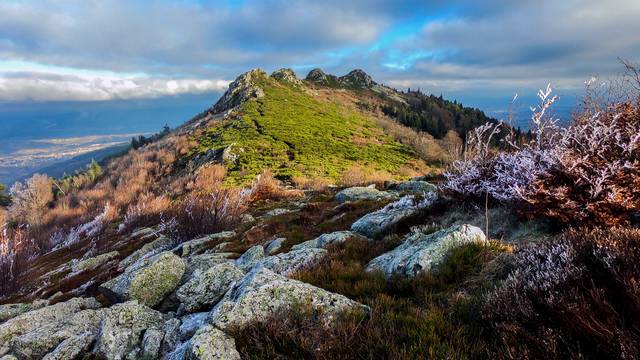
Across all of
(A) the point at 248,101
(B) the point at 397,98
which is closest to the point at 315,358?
(A) the point at 248,101

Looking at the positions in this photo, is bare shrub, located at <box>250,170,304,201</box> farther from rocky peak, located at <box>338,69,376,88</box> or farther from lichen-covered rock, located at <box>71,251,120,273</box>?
rocky peak, located at <box>338,69,376,88</box>

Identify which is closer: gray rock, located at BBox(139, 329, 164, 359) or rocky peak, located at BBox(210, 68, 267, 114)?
gray rock, located at BBox(139, 329, 164, 359)

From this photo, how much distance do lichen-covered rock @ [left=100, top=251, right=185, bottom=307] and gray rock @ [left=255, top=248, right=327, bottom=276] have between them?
6.59 ft

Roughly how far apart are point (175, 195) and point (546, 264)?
121 ft

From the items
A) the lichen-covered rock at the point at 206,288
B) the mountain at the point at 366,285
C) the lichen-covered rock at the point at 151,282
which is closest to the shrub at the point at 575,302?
the mountain at the point at 366,285

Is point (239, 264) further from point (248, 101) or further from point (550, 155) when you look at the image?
point (248, 101)

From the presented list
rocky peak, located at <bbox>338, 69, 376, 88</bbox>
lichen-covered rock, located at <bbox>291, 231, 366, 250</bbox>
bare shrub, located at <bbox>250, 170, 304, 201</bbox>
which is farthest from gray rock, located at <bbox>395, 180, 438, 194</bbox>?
rocky peak, located at <bbox>338, 69, 376, 88</bbox>

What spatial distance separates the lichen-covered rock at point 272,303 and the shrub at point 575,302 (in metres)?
1.68

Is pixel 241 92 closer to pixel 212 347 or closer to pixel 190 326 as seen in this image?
pixel 190 326

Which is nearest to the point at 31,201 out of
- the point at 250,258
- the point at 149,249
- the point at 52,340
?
the point at 149,249

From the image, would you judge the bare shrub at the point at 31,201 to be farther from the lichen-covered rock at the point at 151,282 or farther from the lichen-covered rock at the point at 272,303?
the lichen-covered rock at the point at 272,303

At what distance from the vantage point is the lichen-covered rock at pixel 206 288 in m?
6.76

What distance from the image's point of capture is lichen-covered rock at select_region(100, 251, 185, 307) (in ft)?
26.0

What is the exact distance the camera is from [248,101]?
77000mm
